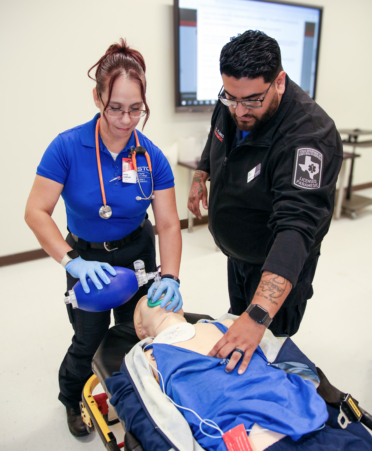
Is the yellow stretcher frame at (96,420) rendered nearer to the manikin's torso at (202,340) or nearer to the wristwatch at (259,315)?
the manikin's torso at (202,340)

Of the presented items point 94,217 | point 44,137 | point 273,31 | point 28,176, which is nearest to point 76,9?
point 44,137

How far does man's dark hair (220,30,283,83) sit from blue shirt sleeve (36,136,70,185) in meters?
0.59

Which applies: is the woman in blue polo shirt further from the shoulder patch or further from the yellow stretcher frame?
the shoulder patch

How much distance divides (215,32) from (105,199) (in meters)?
2.47

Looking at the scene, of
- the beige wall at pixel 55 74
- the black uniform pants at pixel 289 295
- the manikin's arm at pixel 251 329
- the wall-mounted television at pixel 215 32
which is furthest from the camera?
the wall-mounted television at pixel 215 32

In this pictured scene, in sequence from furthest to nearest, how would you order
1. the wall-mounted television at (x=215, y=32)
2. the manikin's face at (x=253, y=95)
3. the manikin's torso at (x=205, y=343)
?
1. the wall-mounted television at (x=215, y=32)
2. the manikin's face at (x=253, y=95)
3. the manikin's torso at (x=205, y=343)

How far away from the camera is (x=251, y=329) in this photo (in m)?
0.93

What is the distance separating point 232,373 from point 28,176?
2433 millimetres

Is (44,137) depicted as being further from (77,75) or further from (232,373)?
(232,373)

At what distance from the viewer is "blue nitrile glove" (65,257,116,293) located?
112 cm

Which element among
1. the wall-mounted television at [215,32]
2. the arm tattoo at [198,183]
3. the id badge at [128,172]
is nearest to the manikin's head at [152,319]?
the id badge at [128,172]

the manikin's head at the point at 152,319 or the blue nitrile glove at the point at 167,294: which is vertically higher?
the blue nitrile glove at the point at 167,294

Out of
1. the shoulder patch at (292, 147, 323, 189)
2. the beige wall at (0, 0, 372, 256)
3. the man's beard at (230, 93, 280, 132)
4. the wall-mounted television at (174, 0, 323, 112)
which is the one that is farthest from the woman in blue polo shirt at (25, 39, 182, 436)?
the wall-mounted television at (174, 0, 323, 112)

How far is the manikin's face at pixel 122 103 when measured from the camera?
43.1 inches
